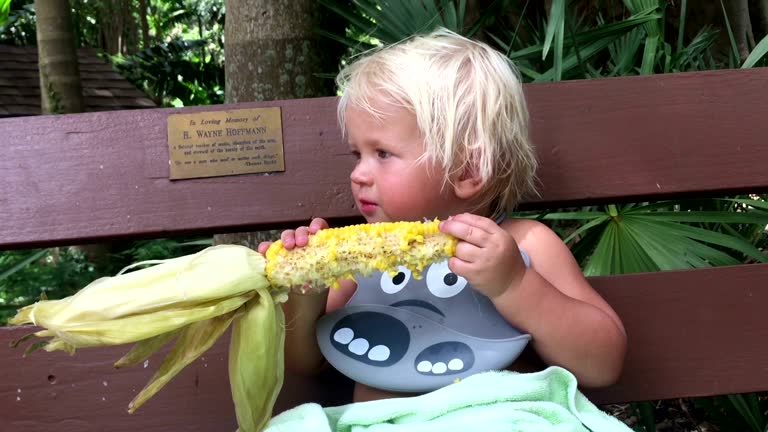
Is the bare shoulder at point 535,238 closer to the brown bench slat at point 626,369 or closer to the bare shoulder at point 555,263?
the bare shoulder at point 555,263

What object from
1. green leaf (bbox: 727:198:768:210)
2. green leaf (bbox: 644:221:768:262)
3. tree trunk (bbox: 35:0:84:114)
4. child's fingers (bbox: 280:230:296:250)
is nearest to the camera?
child's fingers (bbox: 280:230:296:250)

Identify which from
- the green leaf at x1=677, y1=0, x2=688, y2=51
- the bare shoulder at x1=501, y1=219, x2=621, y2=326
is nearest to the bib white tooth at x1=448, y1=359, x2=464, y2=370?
the bare shoulder at x1=501, y1=219, x2=621, y2=326

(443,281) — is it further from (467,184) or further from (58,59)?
(58,59)

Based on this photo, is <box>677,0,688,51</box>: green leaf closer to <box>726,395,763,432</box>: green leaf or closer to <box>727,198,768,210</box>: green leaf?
<box>727,198,768,210</box>: green leaf

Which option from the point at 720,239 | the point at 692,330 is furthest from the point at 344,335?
the point at 720,239

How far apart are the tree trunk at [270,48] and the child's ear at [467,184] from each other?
5.23 ft

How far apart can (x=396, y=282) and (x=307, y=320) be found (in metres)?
0.20

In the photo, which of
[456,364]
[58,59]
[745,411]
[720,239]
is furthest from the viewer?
[58,59]

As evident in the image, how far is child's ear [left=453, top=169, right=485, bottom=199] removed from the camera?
5.59ft

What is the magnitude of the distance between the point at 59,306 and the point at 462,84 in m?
0.83

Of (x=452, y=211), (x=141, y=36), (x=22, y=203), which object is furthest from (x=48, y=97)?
(x=141, y=36)

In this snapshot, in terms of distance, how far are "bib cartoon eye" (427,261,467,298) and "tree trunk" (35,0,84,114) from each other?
440 cm

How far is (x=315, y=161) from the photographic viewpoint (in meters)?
1.96

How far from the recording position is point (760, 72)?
2.04 metres
